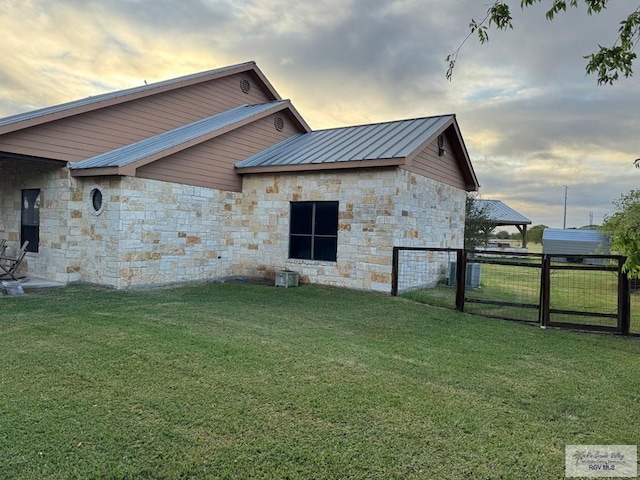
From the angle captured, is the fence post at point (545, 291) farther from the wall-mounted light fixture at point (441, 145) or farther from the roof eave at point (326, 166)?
the wall-mounted light fixture at point (441, 145)

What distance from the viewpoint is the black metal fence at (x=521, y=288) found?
666 centimetres

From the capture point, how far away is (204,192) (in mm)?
10945

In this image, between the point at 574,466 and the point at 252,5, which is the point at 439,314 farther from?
the point at 252,5

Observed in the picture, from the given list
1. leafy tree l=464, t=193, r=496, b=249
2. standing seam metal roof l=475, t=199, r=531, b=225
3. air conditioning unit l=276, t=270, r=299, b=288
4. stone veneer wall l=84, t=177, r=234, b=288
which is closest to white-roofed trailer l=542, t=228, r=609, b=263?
leafy tree l=464, t=193, r=496, b=249

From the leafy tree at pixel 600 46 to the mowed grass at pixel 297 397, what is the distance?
351cm

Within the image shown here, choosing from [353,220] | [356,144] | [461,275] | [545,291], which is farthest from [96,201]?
[545,291]

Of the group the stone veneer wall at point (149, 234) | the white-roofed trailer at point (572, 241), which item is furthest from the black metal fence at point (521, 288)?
the white-roofed trailer at point (572, 241)

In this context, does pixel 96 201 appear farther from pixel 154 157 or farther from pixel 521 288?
pixel 521 288

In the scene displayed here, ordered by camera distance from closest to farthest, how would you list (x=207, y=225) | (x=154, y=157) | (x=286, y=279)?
1. (x=154, y=157)
2. (x=286, y=279)
3. (x=207, y=225)

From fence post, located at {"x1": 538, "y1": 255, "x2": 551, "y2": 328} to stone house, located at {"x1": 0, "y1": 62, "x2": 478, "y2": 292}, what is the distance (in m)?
3.35

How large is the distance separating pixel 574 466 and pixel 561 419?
766mm

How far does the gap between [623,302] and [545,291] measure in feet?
3.51

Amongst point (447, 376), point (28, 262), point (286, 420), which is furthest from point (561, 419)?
point (28, 262)

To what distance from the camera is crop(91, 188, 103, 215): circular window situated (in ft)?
30.9
